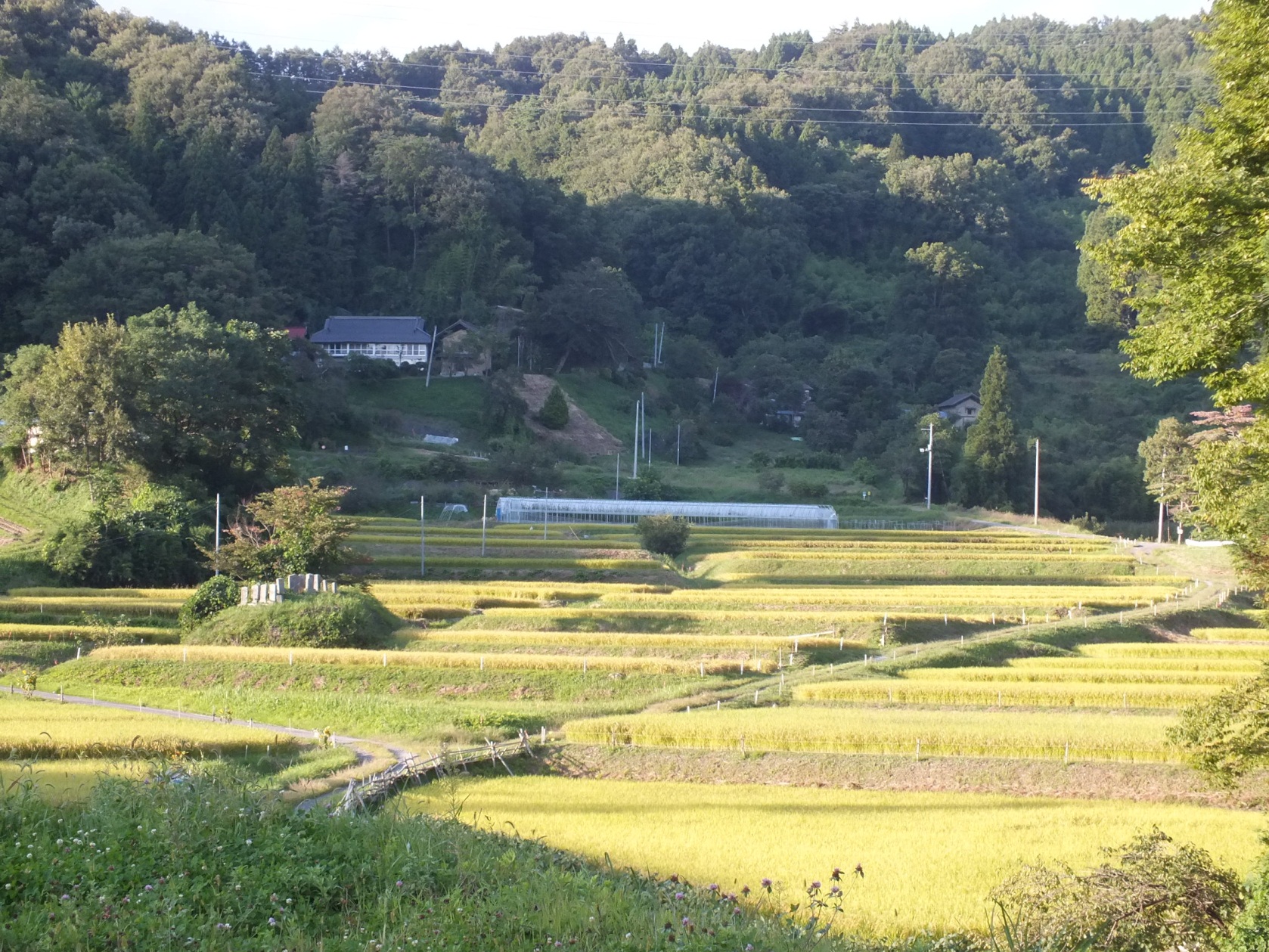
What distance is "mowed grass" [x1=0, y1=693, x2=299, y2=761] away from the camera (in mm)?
19016

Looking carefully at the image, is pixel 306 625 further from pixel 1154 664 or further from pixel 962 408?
pixel 962 408

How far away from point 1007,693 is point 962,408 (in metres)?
60.0

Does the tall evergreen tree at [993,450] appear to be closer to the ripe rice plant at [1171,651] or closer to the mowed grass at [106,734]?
the ripe rice plant at [1171,651]

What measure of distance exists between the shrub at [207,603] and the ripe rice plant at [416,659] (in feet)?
11.9

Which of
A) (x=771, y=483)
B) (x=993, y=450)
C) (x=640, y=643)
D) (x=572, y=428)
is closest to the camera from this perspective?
(x=640, y=643)

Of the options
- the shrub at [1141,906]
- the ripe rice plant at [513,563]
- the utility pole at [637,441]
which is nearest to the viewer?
the shrub at [1141,906]

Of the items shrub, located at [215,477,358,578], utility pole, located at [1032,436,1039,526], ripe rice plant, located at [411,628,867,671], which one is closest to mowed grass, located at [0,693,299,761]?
ripe rice plant, located at [411,628,867,671]

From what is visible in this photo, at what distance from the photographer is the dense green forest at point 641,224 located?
227ft

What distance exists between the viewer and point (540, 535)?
50406 mm

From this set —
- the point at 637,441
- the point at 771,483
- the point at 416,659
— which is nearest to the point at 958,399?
the point at 771,483

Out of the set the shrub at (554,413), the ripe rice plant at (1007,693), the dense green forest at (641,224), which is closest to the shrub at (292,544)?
the dense green forest at (641,224)

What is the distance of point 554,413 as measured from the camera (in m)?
74.7

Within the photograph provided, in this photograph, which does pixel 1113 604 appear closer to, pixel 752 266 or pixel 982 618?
pixel 982 618

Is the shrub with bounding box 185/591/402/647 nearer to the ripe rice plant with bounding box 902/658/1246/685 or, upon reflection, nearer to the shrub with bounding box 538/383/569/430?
the ripe rice plant with bounding box 902/658/1246/685
